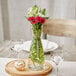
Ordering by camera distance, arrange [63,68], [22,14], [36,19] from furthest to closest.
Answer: [22,14]
[63,68]
[36,19]

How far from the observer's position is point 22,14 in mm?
2545

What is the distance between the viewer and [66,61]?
1.21 metres

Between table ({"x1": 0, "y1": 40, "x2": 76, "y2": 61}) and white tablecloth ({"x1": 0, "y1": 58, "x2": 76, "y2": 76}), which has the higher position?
table ({"x1": 0, "y1": 40, "x2": 76, "y2": 61})

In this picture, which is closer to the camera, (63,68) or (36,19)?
(36,19)

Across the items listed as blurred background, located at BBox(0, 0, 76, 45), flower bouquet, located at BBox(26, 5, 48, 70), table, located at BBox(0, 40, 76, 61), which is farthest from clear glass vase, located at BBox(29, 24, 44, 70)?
blurred background, located at BBox(0, 0, 76, 45)

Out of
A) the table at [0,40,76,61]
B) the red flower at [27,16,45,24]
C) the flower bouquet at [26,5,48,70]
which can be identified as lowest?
the table at [0,40,76,61]

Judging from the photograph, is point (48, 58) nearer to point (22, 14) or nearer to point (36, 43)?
point (36, 43)

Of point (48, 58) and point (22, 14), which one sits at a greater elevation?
point (22, 14)

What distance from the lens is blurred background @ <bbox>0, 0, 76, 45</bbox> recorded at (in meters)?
2.37

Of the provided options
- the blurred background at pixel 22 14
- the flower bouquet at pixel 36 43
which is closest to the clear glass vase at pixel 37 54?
the flower bouquet at pixel 36 43

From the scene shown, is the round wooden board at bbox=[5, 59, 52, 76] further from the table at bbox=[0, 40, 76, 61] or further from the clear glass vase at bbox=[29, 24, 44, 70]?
the table at bbox=[0, 40, 76, 61]

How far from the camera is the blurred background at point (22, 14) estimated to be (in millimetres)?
2373

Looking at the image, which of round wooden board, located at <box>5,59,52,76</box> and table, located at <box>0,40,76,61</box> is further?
table, located at <box>0,40,76,61</box>

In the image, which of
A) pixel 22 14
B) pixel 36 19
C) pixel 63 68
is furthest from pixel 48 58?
pixel 22 14
